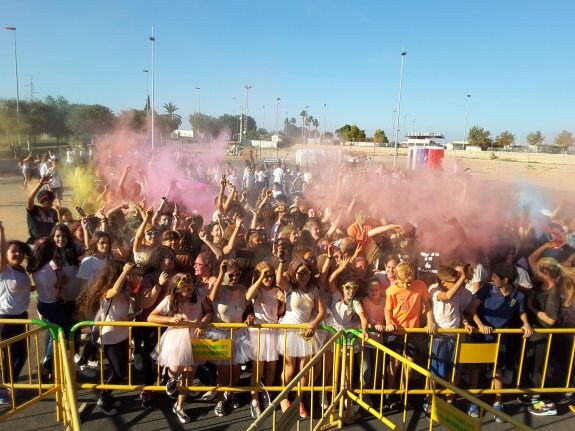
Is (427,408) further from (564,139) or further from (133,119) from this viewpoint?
(564,139)

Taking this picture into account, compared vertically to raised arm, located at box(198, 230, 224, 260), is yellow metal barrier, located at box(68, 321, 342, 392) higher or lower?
lower

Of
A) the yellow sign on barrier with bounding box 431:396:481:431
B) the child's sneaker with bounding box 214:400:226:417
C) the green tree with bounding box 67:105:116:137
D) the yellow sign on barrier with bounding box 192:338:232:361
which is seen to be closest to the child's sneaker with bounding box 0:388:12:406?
the yellow sign on barrier with bounding box 192:338:232:361

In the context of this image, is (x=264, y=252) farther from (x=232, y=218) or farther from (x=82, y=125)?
(x=82, y=125)

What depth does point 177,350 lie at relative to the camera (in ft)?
13.2

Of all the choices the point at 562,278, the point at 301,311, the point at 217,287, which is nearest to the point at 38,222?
the point at 217,287

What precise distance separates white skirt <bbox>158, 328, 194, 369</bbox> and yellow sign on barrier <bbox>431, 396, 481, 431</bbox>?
2.19m

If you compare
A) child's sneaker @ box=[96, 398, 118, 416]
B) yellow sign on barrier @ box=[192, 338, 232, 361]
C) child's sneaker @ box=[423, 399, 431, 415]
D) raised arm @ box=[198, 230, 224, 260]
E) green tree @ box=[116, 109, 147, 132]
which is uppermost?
green tree @ box=[116, 109, 147, 132]

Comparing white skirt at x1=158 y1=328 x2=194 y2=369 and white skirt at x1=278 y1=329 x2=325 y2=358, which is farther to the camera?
white skirt at x1=278 y1=329 x2=325 y2=358

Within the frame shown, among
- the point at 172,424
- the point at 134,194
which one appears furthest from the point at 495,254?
the point at 134,194

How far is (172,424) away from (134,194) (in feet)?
19.9

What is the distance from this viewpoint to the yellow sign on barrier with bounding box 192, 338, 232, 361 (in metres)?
4.07

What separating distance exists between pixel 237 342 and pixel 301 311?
0.70 m

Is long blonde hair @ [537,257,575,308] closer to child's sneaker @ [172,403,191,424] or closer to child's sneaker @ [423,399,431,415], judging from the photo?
Result: child's sneaker @ [423,399,431,415]

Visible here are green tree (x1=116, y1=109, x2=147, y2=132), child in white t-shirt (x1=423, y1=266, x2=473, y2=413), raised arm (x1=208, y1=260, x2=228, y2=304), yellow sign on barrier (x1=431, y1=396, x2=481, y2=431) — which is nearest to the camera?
yellow sign on barrier (x1=431, y1=396, x2=481, y2=431)
